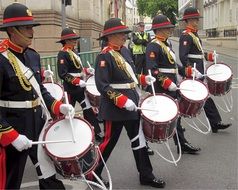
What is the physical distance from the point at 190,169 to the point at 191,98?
95cm

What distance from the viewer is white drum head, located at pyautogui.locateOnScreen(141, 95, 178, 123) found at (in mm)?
5367

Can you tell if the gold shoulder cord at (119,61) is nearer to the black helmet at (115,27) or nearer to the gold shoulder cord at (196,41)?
the black helmet at (115,27)

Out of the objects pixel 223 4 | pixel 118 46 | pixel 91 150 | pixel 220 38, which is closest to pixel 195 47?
pixel 118 46

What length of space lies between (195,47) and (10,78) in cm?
411

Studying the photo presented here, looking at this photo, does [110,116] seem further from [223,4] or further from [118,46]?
[223,4]

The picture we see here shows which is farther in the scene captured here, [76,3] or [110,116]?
[76,3]

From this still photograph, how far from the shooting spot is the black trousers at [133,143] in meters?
5.47

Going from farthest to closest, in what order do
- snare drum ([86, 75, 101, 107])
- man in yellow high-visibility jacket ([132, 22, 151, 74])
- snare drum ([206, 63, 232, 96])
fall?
man in yellow high-visibility jacket ([132, 22, 151, 74]), snare drum ([86, 75, 101, 107]), snare drum ([206, 63, 232, 96])

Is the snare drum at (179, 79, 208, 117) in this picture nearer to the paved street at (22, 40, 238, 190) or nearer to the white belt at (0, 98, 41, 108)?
the paved street at (22, 40, 238, 190)

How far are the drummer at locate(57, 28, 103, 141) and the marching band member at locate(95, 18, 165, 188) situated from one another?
7.64ft

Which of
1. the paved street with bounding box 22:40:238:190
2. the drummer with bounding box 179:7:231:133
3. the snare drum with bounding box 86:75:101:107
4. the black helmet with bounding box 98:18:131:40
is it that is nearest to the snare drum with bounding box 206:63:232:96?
the drummer with bounding box 179:7:231:133

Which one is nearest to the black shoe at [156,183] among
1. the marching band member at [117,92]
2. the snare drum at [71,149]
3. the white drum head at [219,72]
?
the marching band member at [117,92]

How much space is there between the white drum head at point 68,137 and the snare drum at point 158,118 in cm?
108

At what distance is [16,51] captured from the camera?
4289mm
